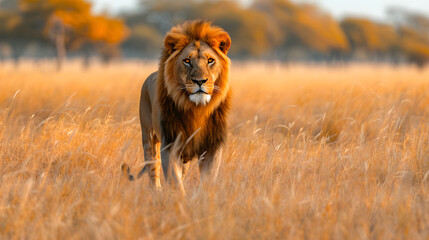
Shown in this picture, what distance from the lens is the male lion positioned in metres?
3.60

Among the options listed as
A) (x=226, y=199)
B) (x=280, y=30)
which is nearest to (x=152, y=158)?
(x=226, y=199)

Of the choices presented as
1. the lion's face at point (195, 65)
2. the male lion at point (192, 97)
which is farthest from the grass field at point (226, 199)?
the lion's face at point (195, 65)

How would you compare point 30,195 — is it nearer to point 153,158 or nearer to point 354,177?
point 153,158

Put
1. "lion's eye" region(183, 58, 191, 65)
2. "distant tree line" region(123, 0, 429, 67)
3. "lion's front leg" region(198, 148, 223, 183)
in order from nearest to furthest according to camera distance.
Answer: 1. "lion's eye" region(183, 58, 191, 65)
2. "lion's front leg" region(198, 148, 223, 183)
3. "distant tree line" region(123, 0, 429, 67)

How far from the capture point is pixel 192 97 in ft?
11.8

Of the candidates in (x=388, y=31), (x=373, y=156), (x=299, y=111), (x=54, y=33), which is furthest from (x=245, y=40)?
(x=373, y=156)

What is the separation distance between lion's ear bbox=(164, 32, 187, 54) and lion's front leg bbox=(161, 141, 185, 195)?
723 mm

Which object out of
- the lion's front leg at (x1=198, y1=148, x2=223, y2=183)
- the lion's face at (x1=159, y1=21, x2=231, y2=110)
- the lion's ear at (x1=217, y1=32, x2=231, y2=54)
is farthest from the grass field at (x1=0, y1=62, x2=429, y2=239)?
the lion's ear at (x1=217, y1=32, x2=231, y2=54)

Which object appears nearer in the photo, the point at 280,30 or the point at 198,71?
the point at 198,71

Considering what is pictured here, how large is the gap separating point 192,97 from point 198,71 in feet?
0.67

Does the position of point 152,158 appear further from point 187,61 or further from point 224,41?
point 224,41

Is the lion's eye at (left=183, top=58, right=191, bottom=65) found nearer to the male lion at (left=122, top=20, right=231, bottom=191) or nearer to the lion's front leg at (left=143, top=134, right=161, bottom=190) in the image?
the male lion at (left=122, top=20, right=231, bottom=191)

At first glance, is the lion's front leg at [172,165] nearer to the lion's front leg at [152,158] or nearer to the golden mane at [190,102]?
the golden mane at [190,102]

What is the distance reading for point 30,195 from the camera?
11.1ft
